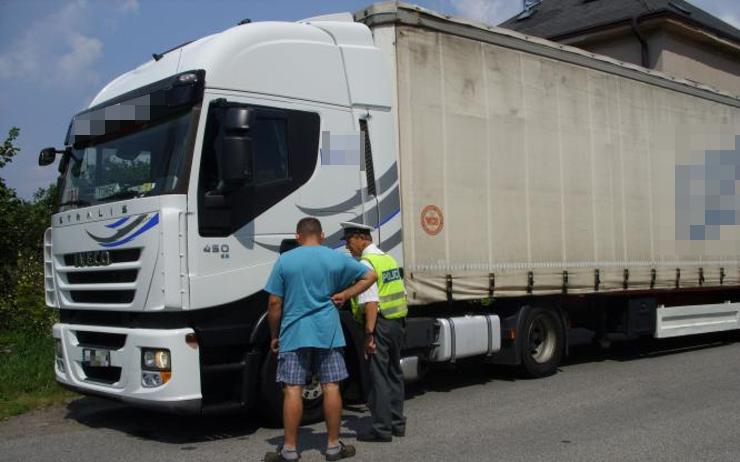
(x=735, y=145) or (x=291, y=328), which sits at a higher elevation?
(x=735, y=145)

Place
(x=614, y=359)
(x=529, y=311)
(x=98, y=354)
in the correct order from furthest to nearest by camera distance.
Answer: (x=614, y=359) < (x=529, y=311) < (x=98, y=354)

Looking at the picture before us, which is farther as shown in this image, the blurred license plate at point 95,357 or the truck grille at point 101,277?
the blurred license plate at point 95,357

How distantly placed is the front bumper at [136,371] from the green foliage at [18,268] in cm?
591

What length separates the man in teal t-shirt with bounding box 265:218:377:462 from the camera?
5.41 metres

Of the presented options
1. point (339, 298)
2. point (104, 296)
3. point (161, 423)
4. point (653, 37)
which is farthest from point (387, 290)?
point (653, 37)

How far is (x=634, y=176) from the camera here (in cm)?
1038

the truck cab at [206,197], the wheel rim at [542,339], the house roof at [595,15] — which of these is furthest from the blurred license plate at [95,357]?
the house roof at [595,15]

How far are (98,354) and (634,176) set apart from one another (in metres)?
7.19

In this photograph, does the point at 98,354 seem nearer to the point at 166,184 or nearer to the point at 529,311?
the point at 166,184

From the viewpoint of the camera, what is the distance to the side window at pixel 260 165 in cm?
605

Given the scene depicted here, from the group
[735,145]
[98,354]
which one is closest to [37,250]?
[98,354]

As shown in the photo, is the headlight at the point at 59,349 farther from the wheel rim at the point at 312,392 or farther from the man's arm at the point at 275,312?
the man's arm at the point at 275,312

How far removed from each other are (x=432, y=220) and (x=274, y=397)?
244 centimetres

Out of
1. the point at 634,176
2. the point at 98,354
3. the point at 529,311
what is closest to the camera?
the point at 98,354
